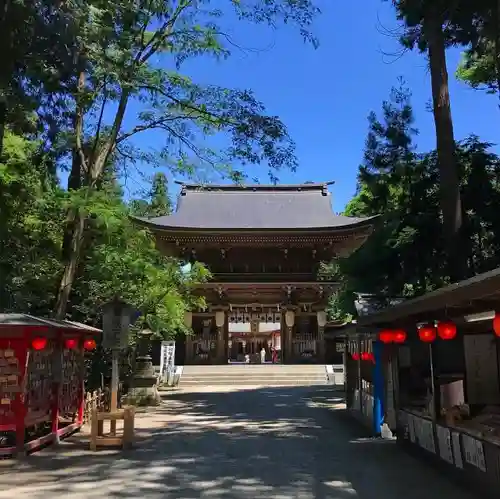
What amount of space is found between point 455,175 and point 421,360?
4568 millimetres

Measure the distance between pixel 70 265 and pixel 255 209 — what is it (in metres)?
18.7

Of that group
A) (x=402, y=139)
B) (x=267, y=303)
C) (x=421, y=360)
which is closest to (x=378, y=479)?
(x=421, y=360)

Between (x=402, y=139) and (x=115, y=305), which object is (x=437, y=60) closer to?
(x=402, y=139)

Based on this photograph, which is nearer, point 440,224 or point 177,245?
point 440,224

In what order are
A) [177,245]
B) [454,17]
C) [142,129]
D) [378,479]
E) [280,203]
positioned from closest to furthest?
[378,479] → [454,17] → [142,129] → [177,245] → [280,203]

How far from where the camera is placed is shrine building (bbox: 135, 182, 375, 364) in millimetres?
25188

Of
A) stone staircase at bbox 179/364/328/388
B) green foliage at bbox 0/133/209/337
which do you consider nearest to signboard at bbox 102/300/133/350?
green foliage at bbox 0/133/209/337

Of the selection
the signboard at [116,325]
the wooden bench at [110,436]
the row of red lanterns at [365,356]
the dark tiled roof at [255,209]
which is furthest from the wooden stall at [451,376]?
the dark tiled roof at [255,209]

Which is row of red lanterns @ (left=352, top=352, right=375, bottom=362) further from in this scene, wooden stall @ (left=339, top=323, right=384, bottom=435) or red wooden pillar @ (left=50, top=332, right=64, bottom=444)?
red wooden pillar @ (left=50, top=332, right=64, bottom=444)

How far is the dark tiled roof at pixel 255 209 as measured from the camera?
2673 centimetres

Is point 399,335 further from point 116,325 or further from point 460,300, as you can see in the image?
point 116,325

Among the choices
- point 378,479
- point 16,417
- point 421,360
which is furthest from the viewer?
Result: point 421,360

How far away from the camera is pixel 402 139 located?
13.6 meters

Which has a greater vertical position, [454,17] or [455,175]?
[454,17]
